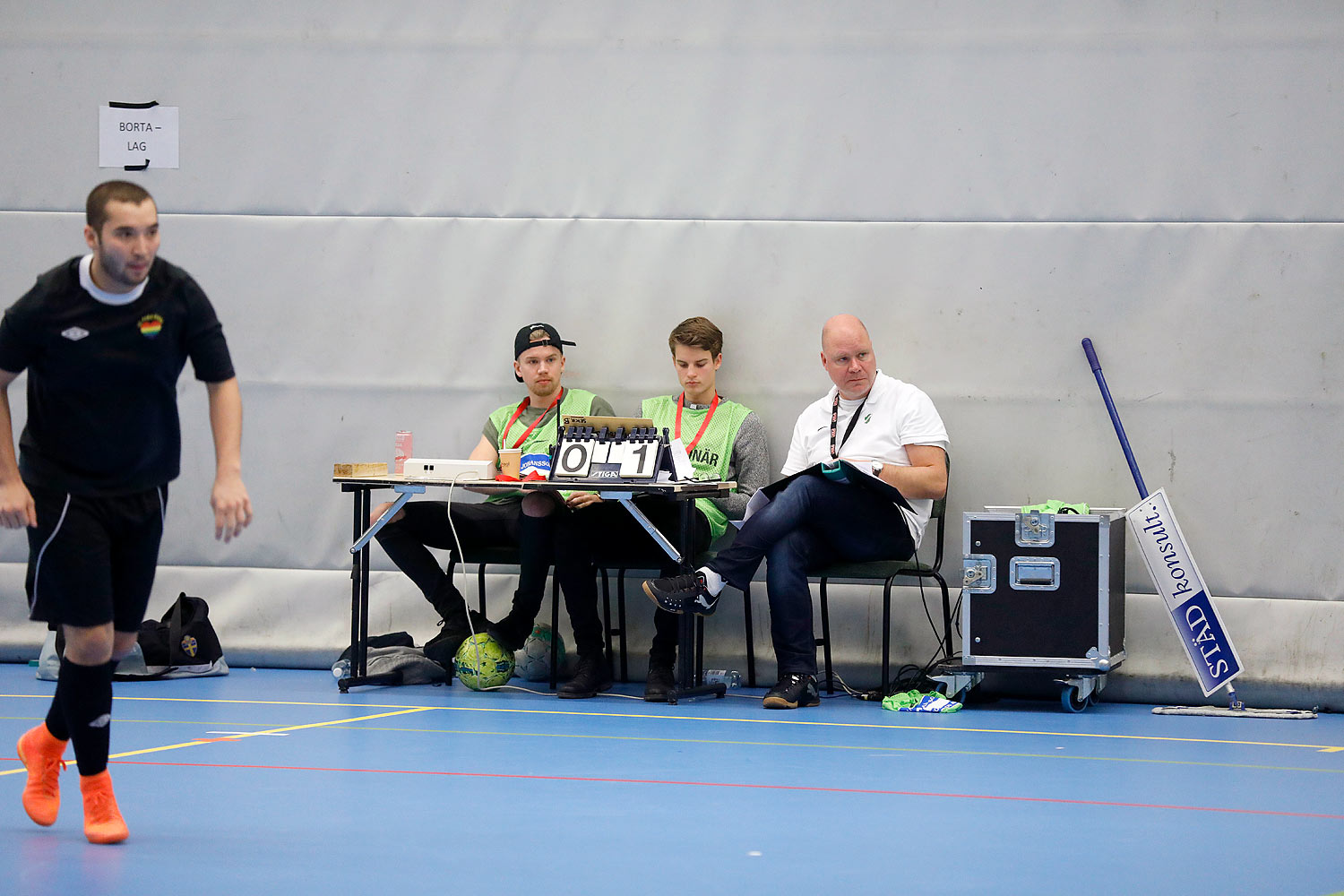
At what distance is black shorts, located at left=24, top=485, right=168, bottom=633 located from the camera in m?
2.59

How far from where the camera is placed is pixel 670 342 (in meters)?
5.43

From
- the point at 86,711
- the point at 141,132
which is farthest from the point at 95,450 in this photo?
the point at 141,132

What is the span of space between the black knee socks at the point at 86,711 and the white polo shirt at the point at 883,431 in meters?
2.87

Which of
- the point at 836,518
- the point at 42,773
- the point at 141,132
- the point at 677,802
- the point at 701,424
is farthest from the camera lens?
the point at 141,132

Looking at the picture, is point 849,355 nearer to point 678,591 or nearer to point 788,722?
point 678,591

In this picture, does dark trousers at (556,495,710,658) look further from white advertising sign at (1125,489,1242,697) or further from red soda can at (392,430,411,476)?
white advertising sign at (1125,489,1242,697)

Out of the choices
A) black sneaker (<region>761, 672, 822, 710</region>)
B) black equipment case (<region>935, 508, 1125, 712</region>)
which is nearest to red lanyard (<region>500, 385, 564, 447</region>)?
black sneaker (<region>761, 672, 822, 710</region>)

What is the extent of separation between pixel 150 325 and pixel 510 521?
2723 millimetres

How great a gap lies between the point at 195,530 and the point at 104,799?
336cm

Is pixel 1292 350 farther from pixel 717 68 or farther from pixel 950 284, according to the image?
pixel 717 68

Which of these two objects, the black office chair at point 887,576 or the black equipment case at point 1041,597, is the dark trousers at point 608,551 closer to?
the black office chair at point 887,576

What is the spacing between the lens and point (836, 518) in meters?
4.79

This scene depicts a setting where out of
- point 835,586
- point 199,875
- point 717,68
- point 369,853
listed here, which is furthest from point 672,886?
point 717,68

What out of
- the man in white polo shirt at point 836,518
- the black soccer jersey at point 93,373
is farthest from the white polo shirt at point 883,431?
the black soccer jersey at point 93,373
